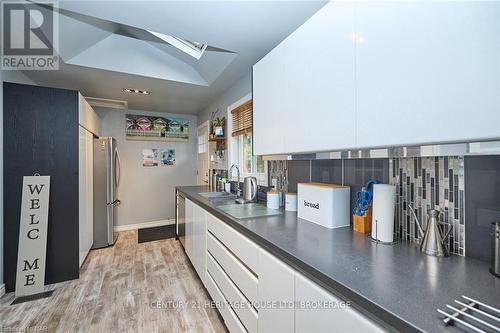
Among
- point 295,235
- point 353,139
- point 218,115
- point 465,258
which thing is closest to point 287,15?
point 353,139

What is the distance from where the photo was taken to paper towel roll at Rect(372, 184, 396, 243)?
3.71 feet

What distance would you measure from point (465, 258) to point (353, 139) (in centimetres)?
67

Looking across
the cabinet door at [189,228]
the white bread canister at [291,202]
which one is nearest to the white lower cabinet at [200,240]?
the cabinet door at [189,228]

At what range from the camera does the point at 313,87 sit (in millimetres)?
1316

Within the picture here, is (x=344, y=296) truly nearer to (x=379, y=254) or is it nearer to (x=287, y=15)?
(x=379, y=254)

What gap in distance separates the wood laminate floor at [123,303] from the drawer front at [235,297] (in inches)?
13.6

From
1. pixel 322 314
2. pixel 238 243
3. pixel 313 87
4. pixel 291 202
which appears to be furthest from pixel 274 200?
pixel 322 314

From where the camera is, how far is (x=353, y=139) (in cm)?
109

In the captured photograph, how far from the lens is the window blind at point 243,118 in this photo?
2667 millimetres

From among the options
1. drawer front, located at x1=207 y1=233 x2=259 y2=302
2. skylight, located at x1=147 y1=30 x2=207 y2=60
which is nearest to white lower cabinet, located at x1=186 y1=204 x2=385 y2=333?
drawer front, located at x1=207 y1=233 x2=259 y2=302

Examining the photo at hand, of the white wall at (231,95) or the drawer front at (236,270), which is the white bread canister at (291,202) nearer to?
the drawer front at (236,270)

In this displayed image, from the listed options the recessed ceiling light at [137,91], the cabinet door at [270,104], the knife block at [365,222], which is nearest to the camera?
the knife block at [365,222]

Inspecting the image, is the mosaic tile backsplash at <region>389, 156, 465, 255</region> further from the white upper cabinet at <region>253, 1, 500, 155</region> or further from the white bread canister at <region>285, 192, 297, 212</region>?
the white bread canister at <region>285, 192, 297, 212</region>

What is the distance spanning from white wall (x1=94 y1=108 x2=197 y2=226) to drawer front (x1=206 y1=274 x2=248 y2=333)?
9.90 feet
